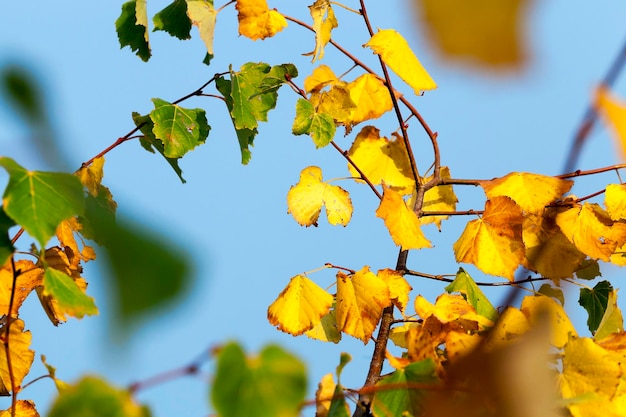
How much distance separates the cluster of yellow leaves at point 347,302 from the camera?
2.42 ft

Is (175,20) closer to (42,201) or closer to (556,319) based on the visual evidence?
(42,201)

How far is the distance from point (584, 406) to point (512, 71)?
0.44m

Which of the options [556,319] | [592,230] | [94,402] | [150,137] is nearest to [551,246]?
[592,230]

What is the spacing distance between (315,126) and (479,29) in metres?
0.69

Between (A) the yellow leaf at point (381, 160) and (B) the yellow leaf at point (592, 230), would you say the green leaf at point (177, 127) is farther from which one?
(B) the yellow leaf at point (592, 230)

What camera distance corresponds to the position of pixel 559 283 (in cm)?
80

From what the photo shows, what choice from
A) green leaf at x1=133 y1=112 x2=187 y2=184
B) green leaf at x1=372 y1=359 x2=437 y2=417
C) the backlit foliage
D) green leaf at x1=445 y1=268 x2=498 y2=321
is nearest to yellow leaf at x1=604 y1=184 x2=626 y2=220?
the backlit foliage

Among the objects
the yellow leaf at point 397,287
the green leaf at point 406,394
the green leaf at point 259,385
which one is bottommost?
the green leaf at point 259,385

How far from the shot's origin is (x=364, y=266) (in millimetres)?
773

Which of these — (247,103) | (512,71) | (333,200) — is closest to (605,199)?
(333,200)

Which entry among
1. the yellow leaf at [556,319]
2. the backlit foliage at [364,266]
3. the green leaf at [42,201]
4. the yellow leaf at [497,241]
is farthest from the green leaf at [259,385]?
the yellow leaf at [497,241]

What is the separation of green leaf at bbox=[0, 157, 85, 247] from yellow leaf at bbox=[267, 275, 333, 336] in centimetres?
32

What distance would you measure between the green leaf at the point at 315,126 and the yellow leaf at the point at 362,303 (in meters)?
0.17

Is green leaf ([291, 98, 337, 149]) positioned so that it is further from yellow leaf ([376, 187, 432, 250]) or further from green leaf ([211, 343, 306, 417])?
green leaf ([211, 343, 306, 417])
